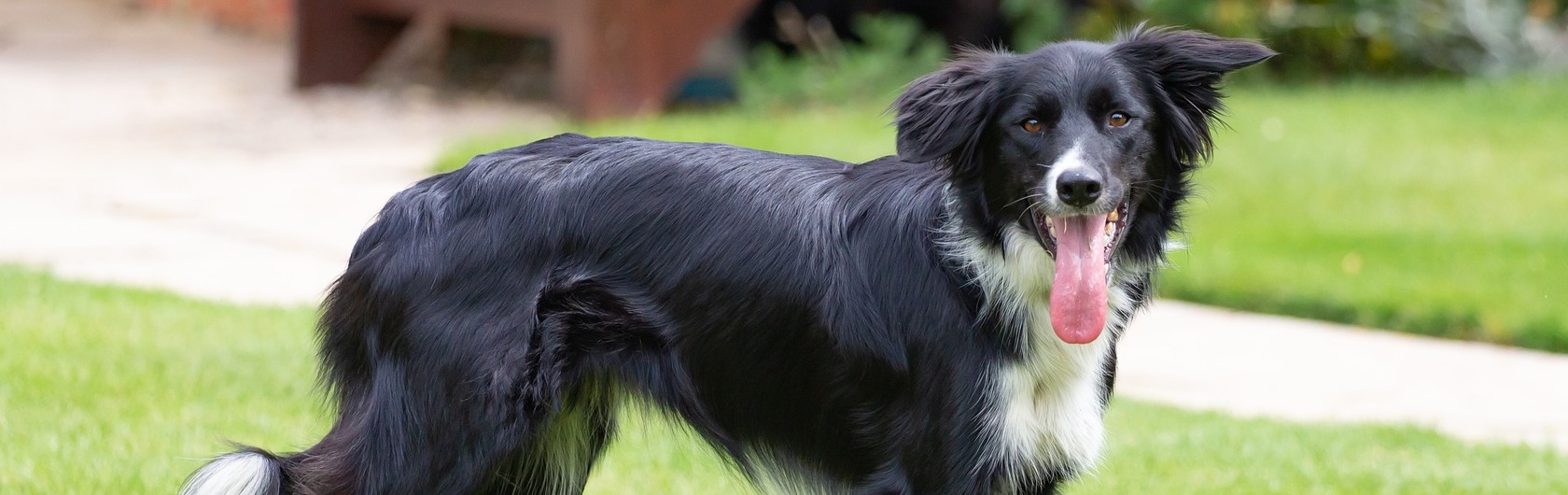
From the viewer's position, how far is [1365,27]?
1243cm

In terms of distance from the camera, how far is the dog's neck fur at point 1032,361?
3564mm

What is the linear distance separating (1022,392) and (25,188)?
311 inches

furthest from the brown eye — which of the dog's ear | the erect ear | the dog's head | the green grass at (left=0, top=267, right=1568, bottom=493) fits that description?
the green grass at (left=0, top=267, right=1568, bottom=493)

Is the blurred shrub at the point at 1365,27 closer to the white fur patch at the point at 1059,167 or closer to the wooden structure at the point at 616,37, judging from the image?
the wooden structure at the point at 616,37

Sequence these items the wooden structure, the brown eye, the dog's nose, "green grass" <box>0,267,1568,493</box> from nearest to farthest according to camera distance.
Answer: the dog's nose < the brown eye < "green grass" <box>0,267,1568,493</box> < the wooden structure

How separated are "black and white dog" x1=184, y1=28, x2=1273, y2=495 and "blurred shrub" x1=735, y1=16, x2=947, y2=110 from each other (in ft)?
27.2

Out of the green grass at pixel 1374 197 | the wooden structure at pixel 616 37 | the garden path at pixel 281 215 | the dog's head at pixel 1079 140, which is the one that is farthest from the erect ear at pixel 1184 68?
the wooden structure at pixel 616 37

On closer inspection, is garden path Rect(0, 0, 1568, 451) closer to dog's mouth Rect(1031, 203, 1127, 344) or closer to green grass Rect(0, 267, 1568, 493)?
green grass Rect(0, 267, 1568, 493)

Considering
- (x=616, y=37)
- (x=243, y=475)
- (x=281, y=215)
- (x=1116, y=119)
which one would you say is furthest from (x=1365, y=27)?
(x=243, y=475)

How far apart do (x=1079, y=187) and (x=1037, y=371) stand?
482mm

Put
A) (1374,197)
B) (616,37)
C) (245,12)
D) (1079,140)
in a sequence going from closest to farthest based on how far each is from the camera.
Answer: (1079,140) → (1374,197) → (616,37) → (245,12)

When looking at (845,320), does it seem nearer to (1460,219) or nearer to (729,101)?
(1460,219)

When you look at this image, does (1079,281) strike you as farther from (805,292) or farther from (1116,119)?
(805,292)

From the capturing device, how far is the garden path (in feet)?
21.6
